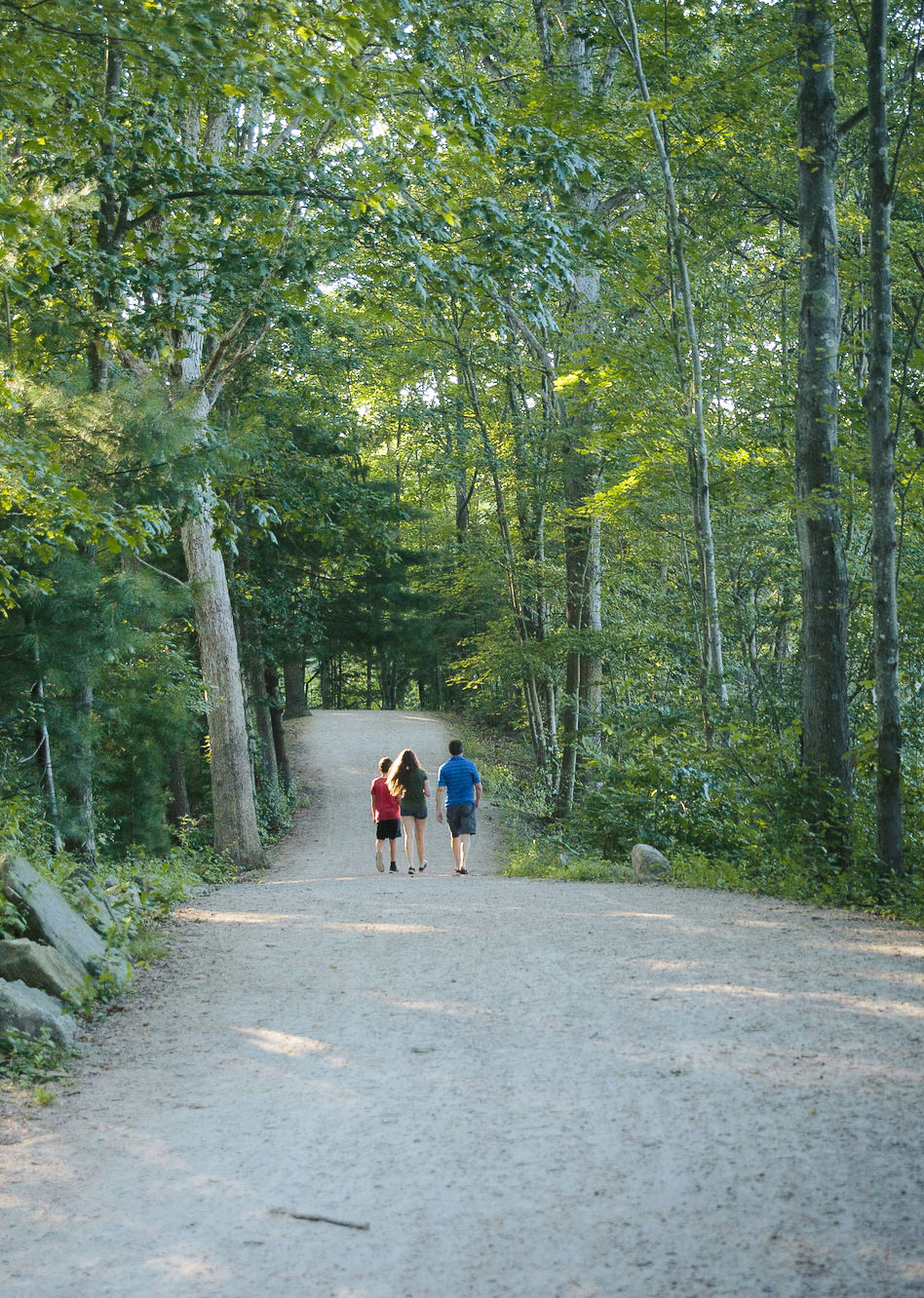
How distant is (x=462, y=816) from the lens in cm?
1356

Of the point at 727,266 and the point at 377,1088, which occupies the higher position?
the point at 727,266

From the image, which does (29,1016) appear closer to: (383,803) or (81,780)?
(81,780)

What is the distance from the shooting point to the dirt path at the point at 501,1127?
10.9 ft

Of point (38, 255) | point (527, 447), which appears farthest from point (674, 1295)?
point (527, 447)

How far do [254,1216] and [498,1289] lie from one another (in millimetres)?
1024

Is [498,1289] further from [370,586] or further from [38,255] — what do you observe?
[370,586]

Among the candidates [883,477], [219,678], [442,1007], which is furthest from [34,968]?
[219,678]

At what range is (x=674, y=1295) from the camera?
3.05 meters

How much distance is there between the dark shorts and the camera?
44.3 feet

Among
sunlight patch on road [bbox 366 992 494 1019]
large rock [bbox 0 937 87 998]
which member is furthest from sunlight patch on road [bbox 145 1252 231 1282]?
large rock [bbox 0 937 87 998]

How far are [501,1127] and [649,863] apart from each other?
24.3 ft

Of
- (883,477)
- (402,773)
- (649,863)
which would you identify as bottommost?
(649,863)

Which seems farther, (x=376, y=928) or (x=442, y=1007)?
(x=376, y=928)

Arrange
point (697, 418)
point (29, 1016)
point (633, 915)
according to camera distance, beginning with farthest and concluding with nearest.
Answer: point (697, 418), point (633, 915), point (29, 1016)
